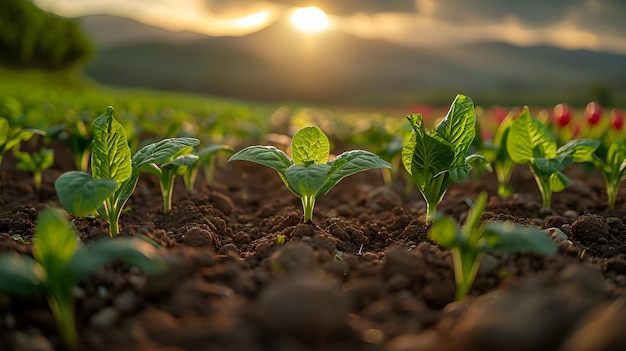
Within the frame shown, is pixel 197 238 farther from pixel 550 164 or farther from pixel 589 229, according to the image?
pixel 550 164

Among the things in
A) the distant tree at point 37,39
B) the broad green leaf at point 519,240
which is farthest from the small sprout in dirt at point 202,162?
the distant tree at point 37,39

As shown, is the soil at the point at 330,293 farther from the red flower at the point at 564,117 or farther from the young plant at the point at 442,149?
the red flower at the point at 564,117

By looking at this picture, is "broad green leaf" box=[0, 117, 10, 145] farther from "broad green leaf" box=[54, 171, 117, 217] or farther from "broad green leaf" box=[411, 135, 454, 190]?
"broad green leaf" box=[411, 135, 454, 190]

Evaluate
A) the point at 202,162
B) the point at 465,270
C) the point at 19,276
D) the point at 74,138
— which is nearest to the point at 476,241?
the point at 465,270

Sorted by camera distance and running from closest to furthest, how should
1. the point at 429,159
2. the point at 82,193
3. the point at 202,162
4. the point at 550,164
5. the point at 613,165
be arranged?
the point at 82,193, the point at 429,159, the point at 550,164, the point at 613,165, the point at 202,162

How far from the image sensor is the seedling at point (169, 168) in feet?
8.84

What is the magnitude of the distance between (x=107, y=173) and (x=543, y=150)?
240 centimetres

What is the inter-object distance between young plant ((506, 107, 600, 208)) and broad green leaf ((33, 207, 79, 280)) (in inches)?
95.5

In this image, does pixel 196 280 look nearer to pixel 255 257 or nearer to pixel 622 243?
pixel 255 257

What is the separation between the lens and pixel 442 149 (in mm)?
2590

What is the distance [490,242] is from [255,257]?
0.98 m

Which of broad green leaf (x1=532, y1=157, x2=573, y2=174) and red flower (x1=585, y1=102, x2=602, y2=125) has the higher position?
red flower (x1=585, y1=102, x2=602, y2=125)

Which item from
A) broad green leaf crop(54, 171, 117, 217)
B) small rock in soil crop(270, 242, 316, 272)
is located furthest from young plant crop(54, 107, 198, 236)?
small rock in soil crop(270, 242, 316, 272)

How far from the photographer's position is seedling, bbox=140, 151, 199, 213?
106 inches
